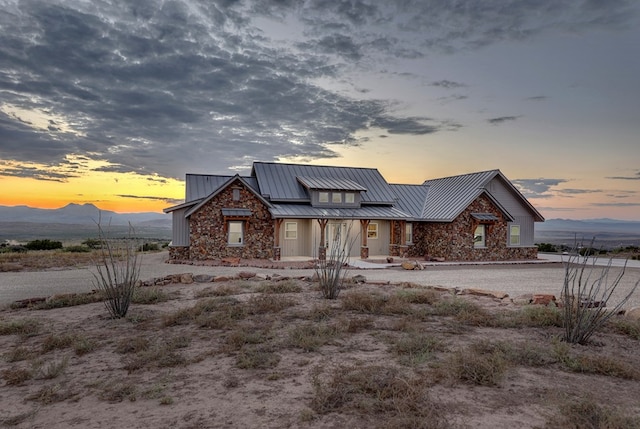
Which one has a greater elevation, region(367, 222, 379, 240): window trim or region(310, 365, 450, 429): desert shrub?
region(367, 222, 379, 240): window trim

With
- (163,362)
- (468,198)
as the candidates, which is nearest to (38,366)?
(163,362)

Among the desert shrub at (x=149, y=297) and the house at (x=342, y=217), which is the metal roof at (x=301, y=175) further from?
the desert shrub at (x=149, y=297)

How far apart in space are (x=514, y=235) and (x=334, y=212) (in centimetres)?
1263

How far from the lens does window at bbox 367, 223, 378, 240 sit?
2773cm

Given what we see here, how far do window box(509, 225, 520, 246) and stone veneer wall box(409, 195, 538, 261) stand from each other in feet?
2.05

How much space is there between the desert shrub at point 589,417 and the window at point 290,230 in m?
21.5

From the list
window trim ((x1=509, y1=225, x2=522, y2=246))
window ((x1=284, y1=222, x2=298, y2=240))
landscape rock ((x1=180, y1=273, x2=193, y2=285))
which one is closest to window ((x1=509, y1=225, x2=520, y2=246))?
window trim ((x1=509, y1=225, x2=522, y2=246))

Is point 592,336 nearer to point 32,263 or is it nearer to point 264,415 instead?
point 264,415

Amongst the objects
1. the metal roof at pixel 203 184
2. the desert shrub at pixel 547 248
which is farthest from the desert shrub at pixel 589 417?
the desert shrub at pixel 547 248

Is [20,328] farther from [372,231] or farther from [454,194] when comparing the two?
[454,194]

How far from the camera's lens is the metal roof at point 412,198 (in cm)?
2847

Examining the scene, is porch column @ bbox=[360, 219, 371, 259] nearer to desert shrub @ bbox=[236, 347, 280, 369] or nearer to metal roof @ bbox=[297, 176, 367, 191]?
metal roof @ bbox=[297, 176, 367, 191]

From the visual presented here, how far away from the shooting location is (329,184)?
2708cm

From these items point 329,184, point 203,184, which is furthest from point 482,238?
point 203,184
